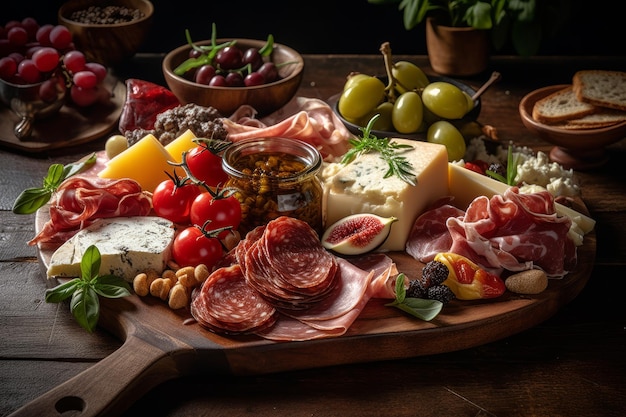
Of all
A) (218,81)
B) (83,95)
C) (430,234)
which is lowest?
(83,95)

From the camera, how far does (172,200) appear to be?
2.38 metres

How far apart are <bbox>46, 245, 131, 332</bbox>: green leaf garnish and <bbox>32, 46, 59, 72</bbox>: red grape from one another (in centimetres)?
140

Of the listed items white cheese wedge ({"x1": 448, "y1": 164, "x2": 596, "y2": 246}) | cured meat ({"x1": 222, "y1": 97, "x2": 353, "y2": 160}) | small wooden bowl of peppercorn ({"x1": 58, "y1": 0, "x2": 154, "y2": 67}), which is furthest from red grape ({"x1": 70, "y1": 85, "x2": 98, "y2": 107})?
white cheese wedge ({"x1": 448, "y1": 164, "x2": 596, "y2": 246})

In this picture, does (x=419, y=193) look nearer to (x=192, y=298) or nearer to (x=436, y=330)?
(x=436, y=330)

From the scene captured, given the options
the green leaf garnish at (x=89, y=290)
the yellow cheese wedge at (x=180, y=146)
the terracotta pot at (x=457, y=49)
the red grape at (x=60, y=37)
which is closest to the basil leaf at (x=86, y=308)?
the green leaf garnish at (x=89, y=290)

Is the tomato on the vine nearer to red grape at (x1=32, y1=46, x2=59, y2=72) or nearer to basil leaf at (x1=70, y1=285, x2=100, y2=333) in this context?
basil leaf at (x1=70, y1=285, x2=100, y2=333)

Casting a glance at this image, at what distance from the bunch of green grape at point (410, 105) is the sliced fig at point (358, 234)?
67 cm

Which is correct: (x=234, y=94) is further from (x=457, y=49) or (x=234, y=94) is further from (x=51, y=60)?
(x=457, y=49)

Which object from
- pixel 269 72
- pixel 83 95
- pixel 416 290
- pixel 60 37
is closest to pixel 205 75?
pixel 269 72

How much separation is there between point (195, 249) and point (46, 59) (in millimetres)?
1447

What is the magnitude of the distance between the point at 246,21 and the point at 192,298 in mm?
2544

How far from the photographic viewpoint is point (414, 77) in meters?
3.08

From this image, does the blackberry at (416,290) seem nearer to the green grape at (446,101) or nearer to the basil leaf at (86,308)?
the basil leaf at (86,308)

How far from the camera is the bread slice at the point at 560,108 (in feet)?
9.85
